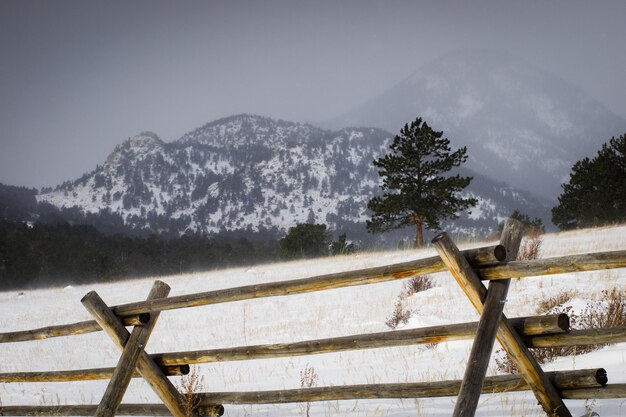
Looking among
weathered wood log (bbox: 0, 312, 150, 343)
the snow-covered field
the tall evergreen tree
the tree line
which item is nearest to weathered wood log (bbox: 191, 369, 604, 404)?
the snow-covered field

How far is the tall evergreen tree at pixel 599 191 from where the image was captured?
3822 cm

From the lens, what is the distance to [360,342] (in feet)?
12.8

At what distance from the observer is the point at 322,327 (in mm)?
11969

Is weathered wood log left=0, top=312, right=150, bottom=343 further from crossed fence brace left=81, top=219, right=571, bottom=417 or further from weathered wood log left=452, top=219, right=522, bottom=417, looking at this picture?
weathered wood log left=452, top=219, right=522, bottom=417

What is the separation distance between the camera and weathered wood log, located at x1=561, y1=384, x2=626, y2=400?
3249 mm

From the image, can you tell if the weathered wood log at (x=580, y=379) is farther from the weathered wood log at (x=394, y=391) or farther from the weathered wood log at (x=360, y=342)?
the weathered wood log at (x=360, y=342)

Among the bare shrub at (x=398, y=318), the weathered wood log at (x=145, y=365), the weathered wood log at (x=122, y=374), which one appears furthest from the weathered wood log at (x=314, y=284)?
the bare shrub at (x=398, y=318)

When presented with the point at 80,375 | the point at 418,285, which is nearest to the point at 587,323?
the point at 80,375

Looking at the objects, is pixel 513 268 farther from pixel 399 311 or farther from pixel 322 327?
pixel 322 327

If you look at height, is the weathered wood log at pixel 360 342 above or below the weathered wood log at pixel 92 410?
above

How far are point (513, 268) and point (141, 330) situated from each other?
300 cm

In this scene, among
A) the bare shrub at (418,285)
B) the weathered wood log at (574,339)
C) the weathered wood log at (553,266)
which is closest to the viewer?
the weathered wood log at (553,266)

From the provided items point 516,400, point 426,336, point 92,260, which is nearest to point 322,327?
point 516,400

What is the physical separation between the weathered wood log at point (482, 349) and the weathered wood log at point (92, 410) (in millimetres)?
2411
